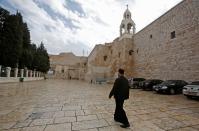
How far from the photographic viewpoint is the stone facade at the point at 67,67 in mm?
59994

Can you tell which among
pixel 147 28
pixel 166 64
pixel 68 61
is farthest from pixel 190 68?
pixel 68 61

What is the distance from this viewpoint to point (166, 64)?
17422 millimetres

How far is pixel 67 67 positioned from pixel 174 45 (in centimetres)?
5851

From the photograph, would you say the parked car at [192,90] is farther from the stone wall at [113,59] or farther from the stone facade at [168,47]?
the stone wall at [113,59]

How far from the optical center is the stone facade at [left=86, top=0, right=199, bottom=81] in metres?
13.8

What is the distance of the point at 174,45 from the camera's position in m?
16.3

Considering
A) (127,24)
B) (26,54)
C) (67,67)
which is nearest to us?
(26,54)

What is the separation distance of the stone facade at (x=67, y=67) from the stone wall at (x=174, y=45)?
33.5 m

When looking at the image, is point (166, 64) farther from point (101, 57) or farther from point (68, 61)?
point (68, 61)

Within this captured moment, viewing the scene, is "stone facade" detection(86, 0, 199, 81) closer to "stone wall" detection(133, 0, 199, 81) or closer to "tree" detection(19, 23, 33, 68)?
"stone wall" detection(133, 0, 199, 81)

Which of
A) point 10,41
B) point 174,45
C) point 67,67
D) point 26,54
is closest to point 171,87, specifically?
point 174,45

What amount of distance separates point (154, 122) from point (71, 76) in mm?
57671

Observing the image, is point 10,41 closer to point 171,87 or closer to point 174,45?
point 171,87

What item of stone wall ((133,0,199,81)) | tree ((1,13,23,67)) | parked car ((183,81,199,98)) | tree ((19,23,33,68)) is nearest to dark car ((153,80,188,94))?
stone wall ((133,0,199,81))
